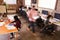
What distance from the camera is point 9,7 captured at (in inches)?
314

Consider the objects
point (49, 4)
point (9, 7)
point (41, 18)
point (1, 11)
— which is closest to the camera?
point (41, 18)

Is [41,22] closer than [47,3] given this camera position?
Yes

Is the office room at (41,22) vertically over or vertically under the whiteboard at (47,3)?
under

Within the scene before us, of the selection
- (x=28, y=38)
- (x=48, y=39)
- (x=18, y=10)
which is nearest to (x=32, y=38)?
(x=28, y=38)

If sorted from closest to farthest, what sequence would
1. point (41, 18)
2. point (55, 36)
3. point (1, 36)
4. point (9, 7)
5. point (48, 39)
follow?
point (1, 36) → point (48, 39) → point (55, 36) → point (41, 18) → point (9, 7)

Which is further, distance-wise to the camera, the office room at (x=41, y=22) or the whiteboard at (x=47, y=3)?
the whiteboard at (x=47, y=3)

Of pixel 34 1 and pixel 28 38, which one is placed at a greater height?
pixel 34 1

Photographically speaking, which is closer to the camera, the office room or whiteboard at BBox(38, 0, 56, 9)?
the office room

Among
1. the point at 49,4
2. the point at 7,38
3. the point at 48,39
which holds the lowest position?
the point at 48,39

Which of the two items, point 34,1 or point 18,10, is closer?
point 34,1

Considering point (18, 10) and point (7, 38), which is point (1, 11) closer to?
point (18, 10)

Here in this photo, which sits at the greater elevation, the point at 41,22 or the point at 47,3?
the point at 47,3

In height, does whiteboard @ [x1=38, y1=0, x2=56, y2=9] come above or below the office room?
above

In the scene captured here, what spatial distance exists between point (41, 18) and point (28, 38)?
3.83 ft
